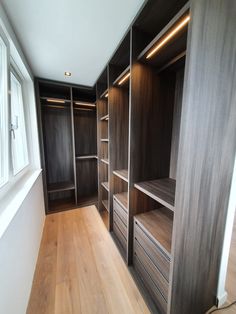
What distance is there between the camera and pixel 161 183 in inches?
53.5

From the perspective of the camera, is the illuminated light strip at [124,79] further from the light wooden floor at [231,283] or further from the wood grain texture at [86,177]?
the light wooden floor at [231,283]

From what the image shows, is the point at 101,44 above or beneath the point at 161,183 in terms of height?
above

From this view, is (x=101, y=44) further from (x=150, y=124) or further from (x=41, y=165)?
(x=41, y=165)

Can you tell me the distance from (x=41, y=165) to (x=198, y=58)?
2511 millimetres

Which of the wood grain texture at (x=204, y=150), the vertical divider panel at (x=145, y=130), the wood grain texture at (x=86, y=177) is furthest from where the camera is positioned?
the wood grain texture at (x=86, y=177)

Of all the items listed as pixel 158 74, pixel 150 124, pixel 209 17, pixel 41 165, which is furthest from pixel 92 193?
pixel 209 17

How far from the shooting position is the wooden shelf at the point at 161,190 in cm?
99

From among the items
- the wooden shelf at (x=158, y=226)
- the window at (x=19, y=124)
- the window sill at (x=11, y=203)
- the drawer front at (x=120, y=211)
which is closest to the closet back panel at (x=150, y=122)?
the wooden shelf at (x=158, y=226)

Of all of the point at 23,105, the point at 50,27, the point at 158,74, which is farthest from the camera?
the point at 23,105

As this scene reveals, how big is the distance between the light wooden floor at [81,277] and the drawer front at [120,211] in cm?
46

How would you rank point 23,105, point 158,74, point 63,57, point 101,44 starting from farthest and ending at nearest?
point 23,105, point 63,57, point 101,44, point 158,74

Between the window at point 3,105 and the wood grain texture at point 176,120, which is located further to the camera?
the wood grain texture at point 176,120

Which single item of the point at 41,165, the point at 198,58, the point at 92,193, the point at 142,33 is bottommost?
the point at 92,193

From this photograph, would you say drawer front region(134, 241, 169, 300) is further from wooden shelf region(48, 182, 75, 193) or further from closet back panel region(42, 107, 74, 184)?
closet back panel region(42, 107, 74, 184)
